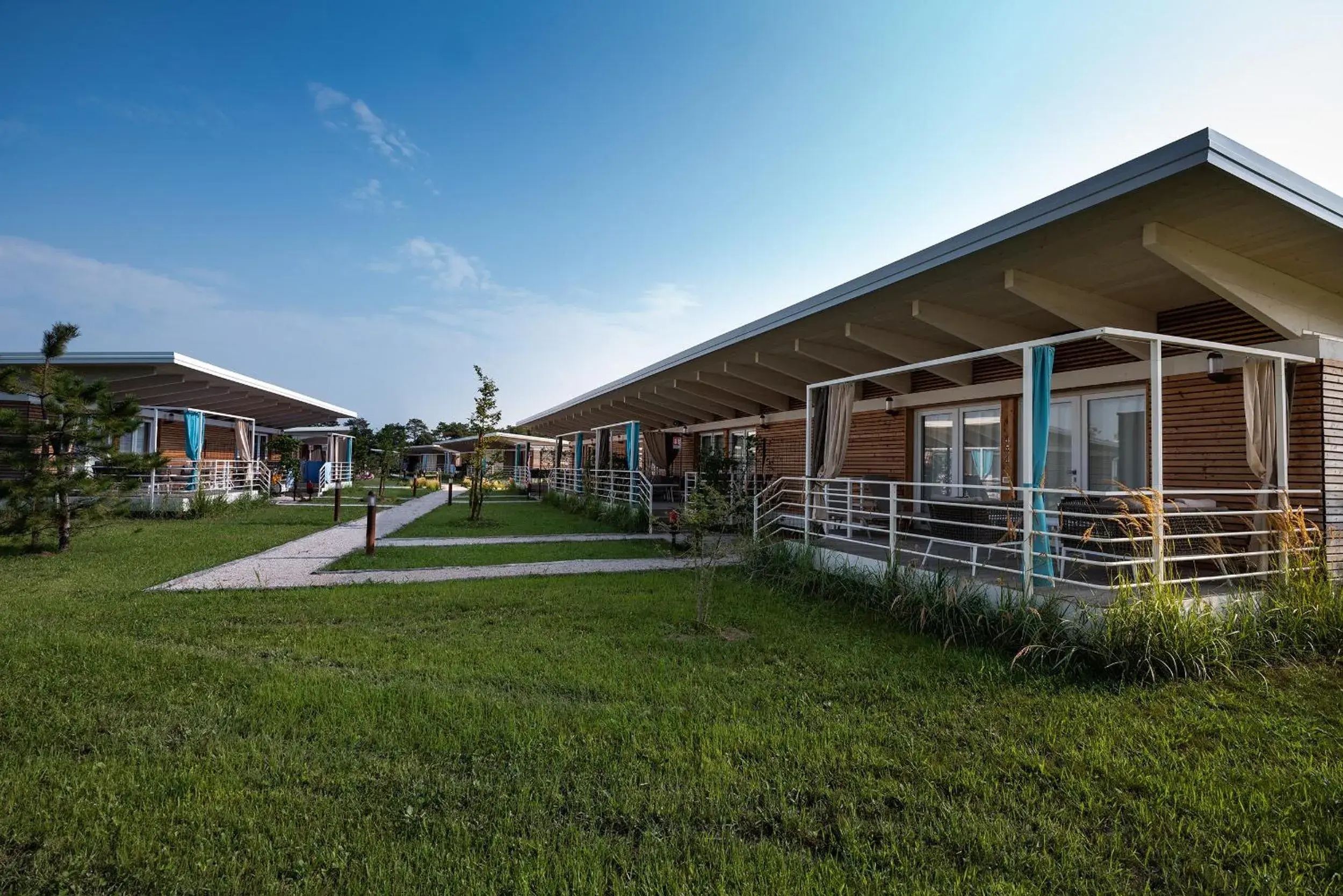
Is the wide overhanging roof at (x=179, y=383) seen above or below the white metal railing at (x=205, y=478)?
above

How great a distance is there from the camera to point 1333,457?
246 inches

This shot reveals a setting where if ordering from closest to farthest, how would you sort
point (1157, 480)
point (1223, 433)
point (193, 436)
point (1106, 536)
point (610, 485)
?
point (1157, 480), point (1106, 536), point (1223, 433), point (610, 485), point (193, 436)

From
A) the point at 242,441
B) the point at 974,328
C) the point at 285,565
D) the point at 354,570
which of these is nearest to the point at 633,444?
the point at 354,570

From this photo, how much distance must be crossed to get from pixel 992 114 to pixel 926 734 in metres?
9.35

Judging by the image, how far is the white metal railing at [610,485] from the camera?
15195 millimetres

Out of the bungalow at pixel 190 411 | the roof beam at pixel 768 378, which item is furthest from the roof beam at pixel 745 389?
the bungalow at pixel 190 411

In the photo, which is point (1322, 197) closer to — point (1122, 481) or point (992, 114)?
point (1122, 481)

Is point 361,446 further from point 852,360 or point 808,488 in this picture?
point 808,488

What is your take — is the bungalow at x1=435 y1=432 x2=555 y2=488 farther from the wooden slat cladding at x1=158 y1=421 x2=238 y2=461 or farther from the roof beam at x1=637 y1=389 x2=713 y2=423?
the roof beam at x1=637 y1=389 x2=713 y2=423

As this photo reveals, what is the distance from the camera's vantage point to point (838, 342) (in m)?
10.9

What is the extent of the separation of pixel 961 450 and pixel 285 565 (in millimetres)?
10740

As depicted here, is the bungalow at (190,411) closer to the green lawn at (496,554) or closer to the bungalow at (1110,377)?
the green lawn at (496,554)

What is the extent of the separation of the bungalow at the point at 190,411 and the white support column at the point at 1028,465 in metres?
13.7

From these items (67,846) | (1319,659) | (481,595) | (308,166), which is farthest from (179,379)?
(1319,659)
